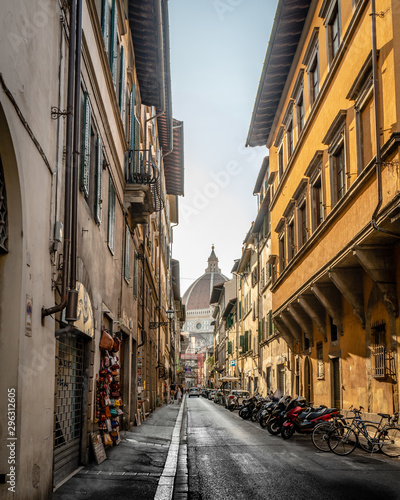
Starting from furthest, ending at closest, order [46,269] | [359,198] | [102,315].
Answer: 1. [359,198]
2. [102,315]
3. [46,269]

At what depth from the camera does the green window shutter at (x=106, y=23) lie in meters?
12.6

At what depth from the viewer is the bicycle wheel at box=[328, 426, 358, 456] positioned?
1201 centimetres

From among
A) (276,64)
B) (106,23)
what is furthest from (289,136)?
(106,23)

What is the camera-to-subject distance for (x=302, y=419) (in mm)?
16016

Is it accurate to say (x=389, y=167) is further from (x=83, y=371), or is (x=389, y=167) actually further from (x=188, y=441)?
(x=188, y=441)

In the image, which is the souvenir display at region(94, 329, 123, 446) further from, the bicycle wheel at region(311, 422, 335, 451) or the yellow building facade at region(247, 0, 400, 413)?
the yellow building facade at region(247, 0, 400, 413)

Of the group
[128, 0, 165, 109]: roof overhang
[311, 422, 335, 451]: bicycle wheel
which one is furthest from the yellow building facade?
[128, 0, 165, 109]: roof overhang

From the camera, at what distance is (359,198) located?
13242 mm

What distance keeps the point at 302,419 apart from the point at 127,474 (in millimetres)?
7723

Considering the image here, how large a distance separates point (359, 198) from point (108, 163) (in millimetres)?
5412

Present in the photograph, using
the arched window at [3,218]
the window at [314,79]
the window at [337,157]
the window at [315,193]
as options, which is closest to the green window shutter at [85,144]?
the arched window at [3,218]

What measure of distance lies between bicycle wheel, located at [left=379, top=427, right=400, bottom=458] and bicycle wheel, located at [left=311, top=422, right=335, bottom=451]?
1112 millimetres

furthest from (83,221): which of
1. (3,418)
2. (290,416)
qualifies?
(290,416)

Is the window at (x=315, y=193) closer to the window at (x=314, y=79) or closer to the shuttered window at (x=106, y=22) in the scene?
the window at (x=314, y=79)
